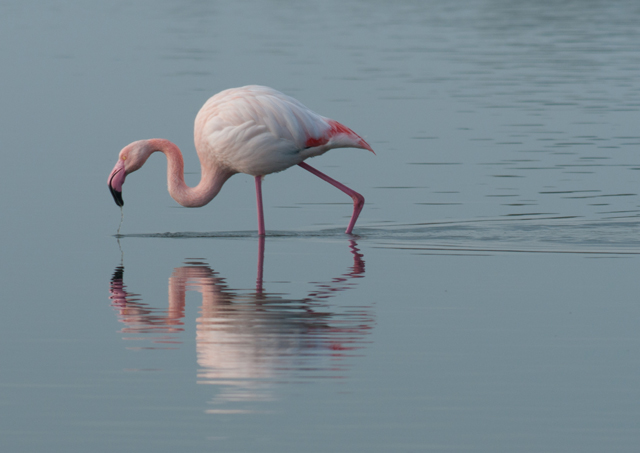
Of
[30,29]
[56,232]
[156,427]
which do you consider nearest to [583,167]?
[56,232]

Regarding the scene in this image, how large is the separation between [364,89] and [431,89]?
1.46 m

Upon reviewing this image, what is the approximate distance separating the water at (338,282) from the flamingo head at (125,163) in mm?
321

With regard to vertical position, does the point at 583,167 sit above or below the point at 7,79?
below

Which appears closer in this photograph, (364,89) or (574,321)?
(574,321)

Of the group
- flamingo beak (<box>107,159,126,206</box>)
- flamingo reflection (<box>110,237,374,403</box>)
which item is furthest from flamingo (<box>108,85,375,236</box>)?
flamingo reflection (<box>110,237,374,403</box>)

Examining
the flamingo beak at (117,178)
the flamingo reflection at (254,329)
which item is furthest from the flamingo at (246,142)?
the flamingo reflection at (254,329)

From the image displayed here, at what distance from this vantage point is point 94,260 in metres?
10.1

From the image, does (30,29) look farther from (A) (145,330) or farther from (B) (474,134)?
(A) (145,330)

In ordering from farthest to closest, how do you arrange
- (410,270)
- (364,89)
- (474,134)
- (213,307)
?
(364,89) → (474,134) → (410,270) → (213,307)

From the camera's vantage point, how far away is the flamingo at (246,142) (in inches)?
454

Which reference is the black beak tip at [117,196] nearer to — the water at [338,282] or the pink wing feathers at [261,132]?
the water at [338,282]

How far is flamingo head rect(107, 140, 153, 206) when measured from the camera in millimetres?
12039

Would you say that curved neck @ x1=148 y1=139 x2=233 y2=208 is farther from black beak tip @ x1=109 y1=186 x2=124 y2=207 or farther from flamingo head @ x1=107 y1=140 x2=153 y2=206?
black beak tip @ x1=109 y1=186 x2=124 y2=207

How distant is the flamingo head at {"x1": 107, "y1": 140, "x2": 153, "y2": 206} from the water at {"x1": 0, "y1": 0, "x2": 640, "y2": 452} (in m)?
0.32
